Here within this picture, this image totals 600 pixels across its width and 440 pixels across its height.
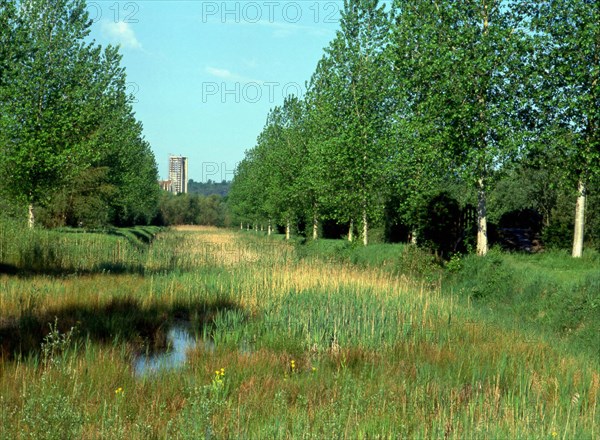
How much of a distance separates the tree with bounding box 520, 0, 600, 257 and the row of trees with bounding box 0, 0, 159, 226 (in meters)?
18.6

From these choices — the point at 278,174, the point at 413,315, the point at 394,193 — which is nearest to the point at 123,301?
the point at 413,315

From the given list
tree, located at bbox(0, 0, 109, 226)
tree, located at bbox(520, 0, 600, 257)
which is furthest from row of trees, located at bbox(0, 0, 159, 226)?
tree, located at bbox(520, 0, 600, 257)

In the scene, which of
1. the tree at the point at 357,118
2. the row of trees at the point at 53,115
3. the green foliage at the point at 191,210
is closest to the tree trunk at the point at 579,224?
the tree at the point at 357,118

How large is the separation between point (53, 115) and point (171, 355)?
72.2 feet

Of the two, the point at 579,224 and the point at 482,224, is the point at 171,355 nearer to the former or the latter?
the point at 482,224

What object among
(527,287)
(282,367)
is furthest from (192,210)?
(282,367)

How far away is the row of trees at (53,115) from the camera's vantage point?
2620cm

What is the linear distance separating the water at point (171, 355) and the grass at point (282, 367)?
0.24 meters

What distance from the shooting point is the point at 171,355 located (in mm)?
10445

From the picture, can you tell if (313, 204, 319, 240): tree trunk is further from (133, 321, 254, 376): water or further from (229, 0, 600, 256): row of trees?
(133, 321, 254, 376): water

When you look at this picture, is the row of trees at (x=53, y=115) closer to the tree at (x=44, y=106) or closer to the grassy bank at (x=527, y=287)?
the tree at (x=44, y=106)

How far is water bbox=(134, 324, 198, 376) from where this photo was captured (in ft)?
29.4

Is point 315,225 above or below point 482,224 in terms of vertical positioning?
below

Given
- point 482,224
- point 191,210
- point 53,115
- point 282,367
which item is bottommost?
point 282,367
